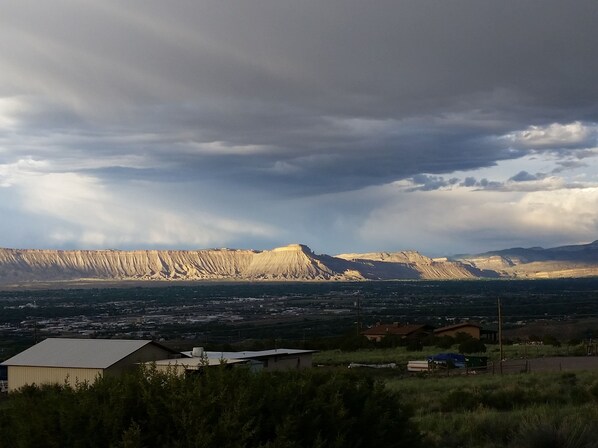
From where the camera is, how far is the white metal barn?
37656 millimetres

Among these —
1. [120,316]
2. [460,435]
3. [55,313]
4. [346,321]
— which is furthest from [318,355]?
[55,313]

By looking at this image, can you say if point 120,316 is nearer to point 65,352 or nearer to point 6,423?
point 65,352

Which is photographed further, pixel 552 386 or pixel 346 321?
pixel 346 321

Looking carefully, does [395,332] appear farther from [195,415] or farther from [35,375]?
[195,415]

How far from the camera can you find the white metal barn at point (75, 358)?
37.7 m

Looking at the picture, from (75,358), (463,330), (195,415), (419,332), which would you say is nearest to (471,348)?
(463,330)

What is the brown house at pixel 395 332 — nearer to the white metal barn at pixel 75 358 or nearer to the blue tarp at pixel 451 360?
the blue tarp at pixel 451 360

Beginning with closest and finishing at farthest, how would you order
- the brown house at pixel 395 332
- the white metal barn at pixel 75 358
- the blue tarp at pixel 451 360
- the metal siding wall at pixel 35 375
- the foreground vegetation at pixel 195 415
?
the foreground vegetation at pixel 195 415
the white metal barn at pixel 75 358
the metal siding wall at pixel 35 375
the blue tarp at pixel 451 360
the brown house at pixel 395 332

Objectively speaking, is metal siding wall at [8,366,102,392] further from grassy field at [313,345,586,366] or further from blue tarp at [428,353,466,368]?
blue tarp at [428,353,466,368]

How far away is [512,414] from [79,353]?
28.5m

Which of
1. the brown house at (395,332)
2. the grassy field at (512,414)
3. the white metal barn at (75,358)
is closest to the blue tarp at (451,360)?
the white metal barn at (75,358)

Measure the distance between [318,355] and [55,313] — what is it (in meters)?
107

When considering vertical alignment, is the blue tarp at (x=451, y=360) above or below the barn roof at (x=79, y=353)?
below

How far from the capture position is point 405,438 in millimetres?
11344
